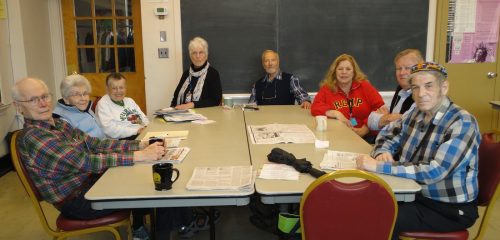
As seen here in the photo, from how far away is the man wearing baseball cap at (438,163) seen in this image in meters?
1.77

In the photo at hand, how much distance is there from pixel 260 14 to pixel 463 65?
2.40 m

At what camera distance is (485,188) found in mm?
1986

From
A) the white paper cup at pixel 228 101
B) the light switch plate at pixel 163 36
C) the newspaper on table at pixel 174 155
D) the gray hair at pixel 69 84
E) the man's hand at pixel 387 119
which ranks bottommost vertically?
the white paper cup at pixel 228 101

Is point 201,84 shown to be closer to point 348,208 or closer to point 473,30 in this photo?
point 348,208

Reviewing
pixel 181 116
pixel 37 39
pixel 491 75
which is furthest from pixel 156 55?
pixel 491 75

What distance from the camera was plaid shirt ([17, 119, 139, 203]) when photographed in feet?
6.24

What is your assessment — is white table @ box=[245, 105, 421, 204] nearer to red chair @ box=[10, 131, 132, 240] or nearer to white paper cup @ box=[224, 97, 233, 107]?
red chair @ box=[10, 131, 132, 240]

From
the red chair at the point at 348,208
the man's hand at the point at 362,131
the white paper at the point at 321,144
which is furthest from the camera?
the man's hand at the point at 362,131

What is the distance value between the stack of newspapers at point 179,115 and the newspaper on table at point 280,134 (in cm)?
54

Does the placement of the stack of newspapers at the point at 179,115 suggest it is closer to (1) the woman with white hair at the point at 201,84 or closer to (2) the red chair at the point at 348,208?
(1) the woman with white hair at the point at 201,84

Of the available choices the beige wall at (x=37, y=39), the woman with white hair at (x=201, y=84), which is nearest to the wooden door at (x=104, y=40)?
the beige wall at (x=37, y=39)

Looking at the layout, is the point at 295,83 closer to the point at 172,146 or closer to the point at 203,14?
the point at 203,14

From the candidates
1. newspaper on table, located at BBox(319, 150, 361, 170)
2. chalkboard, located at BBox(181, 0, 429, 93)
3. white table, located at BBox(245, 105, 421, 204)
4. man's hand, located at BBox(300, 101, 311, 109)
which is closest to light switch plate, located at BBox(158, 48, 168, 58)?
chalkboard, located at BBox(181, 0, 429, 93)

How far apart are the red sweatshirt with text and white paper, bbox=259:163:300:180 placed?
1453 millimetres
